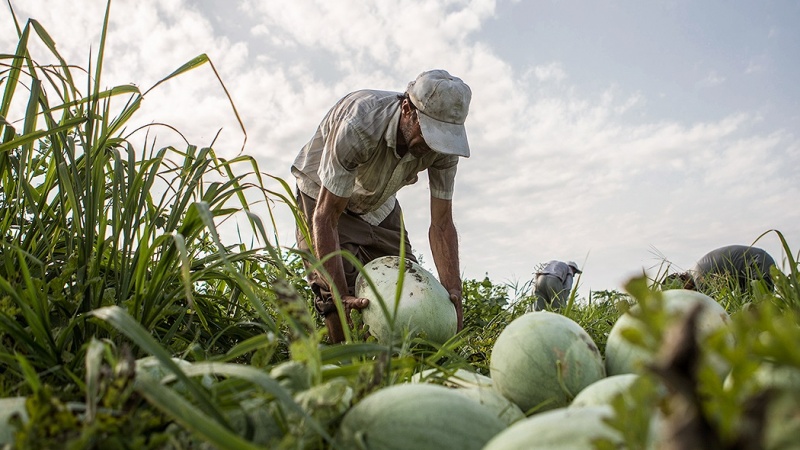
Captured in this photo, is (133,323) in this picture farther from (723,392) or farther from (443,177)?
(443,177)

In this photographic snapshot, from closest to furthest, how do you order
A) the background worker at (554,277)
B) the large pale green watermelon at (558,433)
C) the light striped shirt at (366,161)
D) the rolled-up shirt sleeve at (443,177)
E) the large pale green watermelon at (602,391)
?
the large pale green watermelon at (558,433) < the large pale green watermelon at (602,391) < the light striped shirt at (366,161) < the rolled-up shirt sleeve at (443,177) < the background worker at (554,277)

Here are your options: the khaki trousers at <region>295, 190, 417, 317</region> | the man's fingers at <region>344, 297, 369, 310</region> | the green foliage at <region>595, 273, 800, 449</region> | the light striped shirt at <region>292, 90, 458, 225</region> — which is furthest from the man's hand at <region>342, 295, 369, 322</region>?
the green foliage at <region>595, 273, 800, 449</region>

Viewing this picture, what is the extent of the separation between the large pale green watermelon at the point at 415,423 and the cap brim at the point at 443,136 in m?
3.07

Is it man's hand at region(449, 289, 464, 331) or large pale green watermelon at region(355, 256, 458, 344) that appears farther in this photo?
man's hand at region(449, 289, 464, 331)

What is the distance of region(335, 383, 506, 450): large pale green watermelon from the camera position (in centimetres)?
94

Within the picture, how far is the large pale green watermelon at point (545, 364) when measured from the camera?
150 centimetres

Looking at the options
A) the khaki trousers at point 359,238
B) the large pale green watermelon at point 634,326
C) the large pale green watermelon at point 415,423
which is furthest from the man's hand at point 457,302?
the large pale green watermelon at point 415,423

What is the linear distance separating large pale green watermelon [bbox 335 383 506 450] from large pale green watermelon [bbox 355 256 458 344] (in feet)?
8.40

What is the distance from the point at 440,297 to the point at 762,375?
9.00 ft

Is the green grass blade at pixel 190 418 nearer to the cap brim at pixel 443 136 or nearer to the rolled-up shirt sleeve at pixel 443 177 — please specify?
the cap brim at pixel 443 136

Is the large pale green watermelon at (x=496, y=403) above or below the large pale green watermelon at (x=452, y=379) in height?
below

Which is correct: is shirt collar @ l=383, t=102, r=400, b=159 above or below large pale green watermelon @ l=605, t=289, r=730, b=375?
above

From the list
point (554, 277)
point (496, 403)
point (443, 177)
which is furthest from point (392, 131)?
point (554, 277)

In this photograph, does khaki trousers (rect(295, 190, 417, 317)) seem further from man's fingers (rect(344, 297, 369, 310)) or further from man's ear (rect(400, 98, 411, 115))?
man's ear (rect(400, 98, 411, 115))
